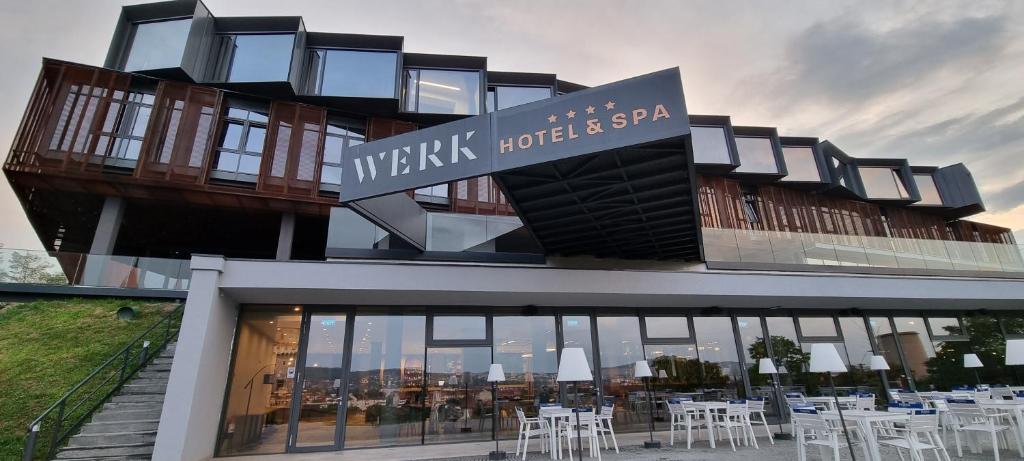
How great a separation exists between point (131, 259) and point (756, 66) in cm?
1839

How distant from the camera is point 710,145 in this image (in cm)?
1437

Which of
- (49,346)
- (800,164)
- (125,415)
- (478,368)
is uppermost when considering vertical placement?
(800,164)

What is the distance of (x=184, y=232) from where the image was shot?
14453 millimetres

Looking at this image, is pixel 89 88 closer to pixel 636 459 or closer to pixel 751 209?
pixel 636 459

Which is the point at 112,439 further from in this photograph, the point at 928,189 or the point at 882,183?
the point at 928,189

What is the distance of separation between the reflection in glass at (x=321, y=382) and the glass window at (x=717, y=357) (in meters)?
8.01

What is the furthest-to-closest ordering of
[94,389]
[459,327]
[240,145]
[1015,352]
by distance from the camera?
[240,145] < [459,327] < [94,389] < [1015,352]

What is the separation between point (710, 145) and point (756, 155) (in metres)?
1.92

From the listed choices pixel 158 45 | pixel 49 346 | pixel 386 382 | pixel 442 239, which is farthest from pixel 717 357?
pixel 158 45

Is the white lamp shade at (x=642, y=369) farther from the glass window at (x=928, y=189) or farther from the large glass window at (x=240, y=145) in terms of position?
the glass window at (x=928, y=189)

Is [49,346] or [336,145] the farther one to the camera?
[336,145]

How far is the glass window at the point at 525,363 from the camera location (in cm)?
877

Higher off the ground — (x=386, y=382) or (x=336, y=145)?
(x=336, y=145)

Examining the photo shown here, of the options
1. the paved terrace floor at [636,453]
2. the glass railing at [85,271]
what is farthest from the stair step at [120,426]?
the glass railing at [85,271]
